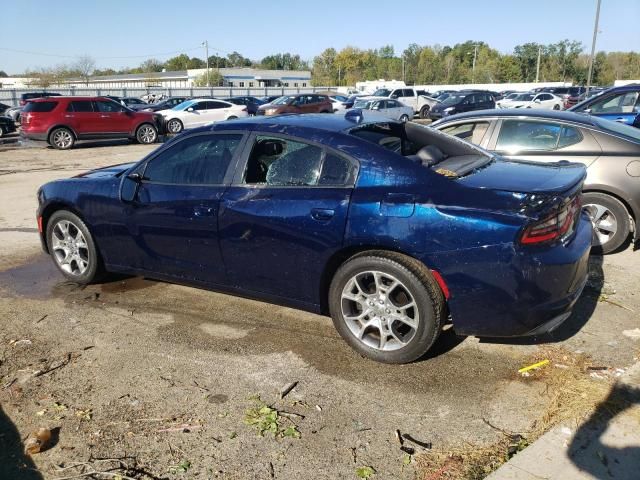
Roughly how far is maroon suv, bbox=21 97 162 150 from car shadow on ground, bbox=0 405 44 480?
18.1 metres

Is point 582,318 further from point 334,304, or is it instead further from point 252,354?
point 252,354

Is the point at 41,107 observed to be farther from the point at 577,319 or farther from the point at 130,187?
the point at 577,319

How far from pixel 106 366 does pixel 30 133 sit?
1774 cm

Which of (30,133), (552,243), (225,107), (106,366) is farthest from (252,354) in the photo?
(225,107)

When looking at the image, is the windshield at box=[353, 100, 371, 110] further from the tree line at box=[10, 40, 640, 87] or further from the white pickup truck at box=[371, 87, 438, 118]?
the tree line at box=[10, 40, 640, 87]

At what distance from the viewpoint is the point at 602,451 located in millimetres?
2629

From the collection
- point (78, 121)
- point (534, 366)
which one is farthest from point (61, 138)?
point (534, 366)

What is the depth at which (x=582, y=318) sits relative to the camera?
4336 mm

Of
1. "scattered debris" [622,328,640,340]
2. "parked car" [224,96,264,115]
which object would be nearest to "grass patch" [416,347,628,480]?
"scattered debris" [622,328,640,340]

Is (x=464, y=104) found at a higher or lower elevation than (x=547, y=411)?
higher

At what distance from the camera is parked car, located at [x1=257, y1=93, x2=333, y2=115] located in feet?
91.2

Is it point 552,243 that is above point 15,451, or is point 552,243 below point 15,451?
above

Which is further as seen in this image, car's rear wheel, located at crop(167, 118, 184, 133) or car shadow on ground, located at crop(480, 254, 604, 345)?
car's rear wheel, located at crop(167, 118, 184, 133)

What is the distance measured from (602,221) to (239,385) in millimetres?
4340
